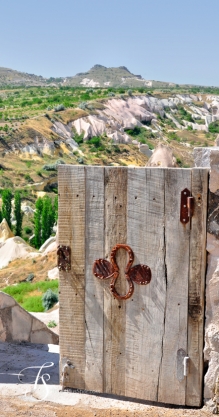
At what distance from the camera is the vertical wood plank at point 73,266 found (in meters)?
3.14

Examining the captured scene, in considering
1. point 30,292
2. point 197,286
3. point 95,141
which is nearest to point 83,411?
point 197,286

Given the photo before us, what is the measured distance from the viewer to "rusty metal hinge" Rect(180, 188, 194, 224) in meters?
Answer: 2.90

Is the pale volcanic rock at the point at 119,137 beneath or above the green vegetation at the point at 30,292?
above

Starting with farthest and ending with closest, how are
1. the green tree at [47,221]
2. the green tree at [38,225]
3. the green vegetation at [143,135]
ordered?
the green vegetation at [143,135] < the green tree at [38,225] < the green tree at [47,221]

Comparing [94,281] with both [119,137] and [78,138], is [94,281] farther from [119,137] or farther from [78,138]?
[119,137]

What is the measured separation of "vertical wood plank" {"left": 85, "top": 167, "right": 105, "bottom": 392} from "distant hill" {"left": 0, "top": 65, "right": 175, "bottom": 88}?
129 m

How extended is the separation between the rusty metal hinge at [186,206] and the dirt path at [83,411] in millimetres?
1182

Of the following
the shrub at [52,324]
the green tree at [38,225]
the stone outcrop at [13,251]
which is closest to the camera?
the shrub at [52,324]

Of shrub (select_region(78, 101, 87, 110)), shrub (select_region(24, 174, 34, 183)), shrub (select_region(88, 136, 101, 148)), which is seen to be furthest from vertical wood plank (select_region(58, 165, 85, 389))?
shrub (select_region(78, 101, 87, 110))

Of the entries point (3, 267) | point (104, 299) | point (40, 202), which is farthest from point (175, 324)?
point (40, 202)

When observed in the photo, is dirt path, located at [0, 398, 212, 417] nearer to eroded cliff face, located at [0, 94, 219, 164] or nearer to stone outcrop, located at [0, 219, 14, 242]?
stone outcrop, located at [0, 219, 14, 242]

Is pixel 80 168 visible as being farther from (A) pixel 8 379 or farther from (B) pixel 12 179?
(B) pixel 12 179

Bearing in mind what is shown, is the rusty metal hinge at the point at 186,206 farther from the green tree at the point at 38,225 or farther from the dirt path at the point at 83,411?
the green tree at the point at 38,225

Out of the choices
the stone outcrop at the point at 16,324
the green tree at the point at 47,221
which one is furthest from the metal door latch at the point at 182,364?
the green tree at the point at 47,221
